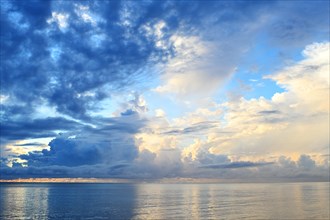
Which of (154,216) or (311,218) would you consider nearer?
(311,218)

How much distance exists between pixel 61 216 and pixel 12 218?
1519 cm

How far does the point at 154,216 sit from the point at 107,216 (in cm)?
1585

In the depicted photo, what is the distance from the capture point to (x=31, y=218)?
105 meters

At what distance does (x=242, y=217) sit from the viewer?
107625 millimetres

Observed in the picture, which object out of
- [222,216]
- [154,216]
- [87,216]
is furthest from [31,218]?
[222,216]

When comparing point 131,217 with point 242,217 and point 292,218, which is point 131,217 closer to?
point 242,217

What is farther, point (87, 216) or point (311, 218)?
point (87, 216)

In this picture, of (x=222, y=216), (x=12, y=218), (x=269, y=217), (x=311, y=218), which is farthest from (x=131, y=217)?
(x=311, y=218)

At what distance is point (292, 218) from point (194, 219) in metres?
31.2

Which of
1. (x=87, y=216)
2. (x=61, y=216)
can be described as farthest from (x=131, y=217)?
(x=61, y=216)

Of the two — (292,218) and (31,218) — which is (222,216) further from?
(31,218)

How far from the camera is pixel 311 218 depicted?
336 feet

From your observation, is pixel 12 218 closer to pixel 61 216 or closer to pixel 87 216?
pixel 61 216

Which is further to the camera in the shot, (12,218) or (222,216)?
(222,216)
